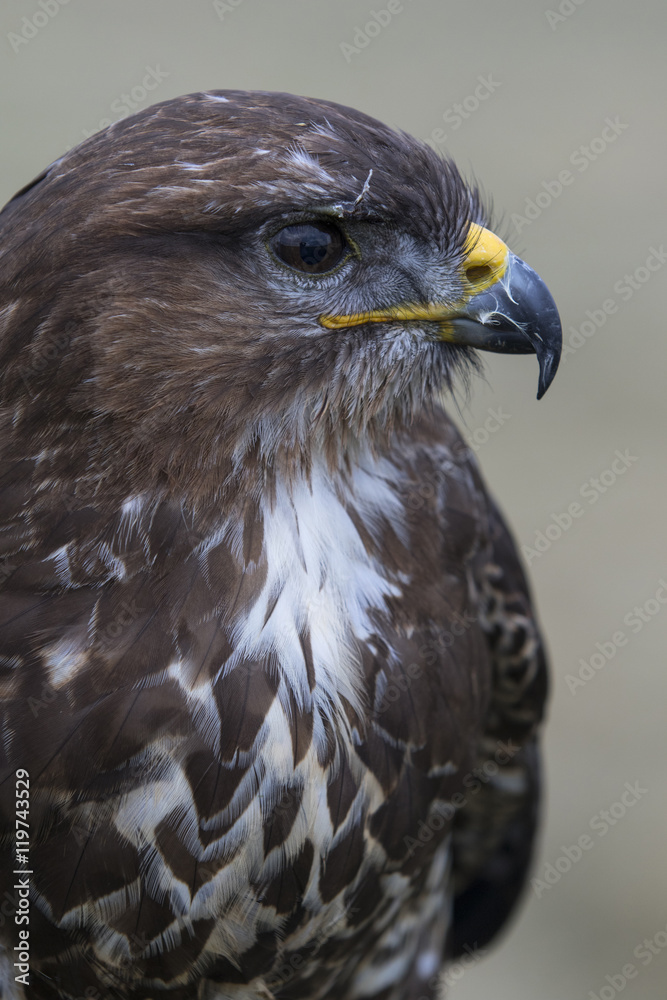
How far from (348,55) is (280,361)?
8.55 metres

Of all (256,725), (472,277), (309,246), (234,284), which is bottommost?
(256,725)

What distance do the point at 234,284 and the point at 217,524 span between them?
47 centimetres

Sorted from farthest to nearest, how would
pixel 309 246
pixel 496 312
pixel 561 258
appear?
pixel 561 258, pixel 496 312, pixel 309 246

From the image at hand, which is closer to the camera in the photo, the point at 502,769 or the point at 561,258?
the point at 502,769

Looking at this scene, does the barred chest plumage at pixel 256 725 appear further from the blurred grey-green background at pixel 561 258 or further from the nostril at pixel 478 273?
the blurred grey-green background at pixel 561 258

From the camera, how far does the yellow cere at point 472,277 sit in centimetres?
236

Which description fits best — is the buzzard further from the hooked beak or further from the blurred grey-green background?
the blurred grey-green background

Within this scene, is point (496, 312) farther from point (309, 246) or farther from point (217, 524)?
point (217, 524)

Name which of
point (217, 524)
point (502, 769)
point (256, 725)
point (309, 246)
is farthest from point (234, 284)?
point (502, 769)

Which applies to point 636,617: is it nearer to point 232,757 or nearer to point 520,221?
point 520,221

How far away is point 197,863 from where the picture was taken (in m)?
2.33

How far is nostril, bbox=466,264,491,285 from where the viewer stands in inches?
94.0

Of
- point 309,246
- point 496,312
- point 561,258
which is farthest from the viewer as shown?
point 561,258

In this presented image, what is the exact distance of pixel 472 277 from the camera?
2389mm
